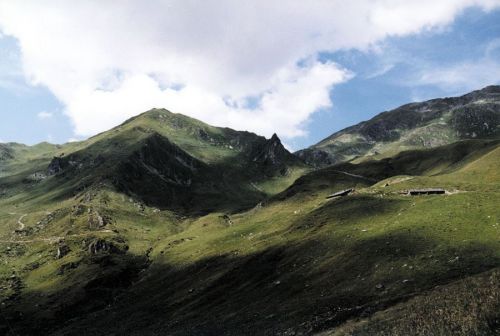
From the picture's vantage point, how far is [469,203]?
3147 inches

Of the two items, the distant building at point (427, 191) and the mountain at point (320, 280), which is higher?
the distant building at point (427, 191)

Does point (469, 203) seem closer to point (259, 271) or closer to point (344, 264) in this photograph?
point (344, 264)

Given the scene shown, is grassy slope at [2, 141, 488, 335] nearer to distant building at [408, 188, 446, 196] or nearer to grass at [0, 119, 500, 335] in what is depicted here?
grass at [0, 119, 500, 335]

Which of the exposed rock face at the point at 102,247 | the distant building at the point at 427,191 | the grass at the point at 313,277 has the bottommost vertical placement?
the grass at the point at 313,277

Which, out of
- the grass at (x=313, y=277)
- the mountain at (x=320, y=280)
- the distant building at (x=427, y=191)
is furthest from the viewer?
the distant building at (x=427, y=191)

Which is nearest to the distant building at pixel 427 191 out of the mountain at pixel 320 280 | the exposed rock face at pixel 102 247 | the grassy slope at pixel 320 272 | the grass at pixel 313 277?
the mountain at pixel 320 280

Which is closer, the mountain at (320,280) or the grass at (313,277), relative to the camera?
the mountain at (320,280)

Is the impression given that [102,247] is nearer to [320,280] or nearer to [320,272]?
[320,272]

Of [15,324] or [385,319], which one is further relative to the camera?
[15,324]

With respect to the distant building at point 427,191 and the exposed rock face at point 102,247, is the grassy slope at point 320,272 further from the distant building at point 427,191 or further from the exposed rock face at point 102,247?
the exposed rock face at point 102,247

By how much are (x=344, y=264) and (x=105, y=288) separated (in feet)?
318

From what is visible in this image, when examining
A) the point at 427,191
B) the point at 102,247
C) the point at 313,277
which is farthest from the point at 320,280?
the point at 102,247

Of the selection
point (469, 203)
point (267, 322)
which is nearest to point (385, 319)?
point (267, 322)

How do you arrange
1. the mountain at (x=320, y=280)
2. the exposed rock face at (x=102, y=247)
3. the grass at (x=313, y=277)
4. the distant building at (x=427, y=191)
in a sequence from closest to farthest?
the mountain at (x=320, y=280)
the grass at (x=313, y=277)
the distant building at (x=427, y=191)
the exposed rock face at (x=102, y=247)
